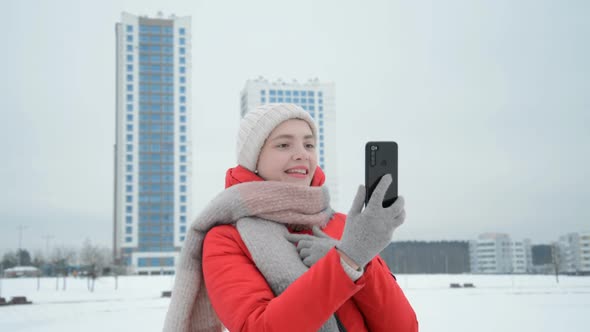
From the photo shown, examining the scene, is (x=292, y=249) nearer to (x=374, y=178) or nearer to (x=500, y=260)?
(x=374, y=178)

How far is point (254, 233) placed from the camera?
126 centimetres

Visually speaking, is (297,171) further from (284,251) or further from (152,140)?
(152,140)

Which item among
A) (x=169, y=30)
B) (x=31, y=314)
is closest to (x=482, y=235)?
(x=169, y=30)

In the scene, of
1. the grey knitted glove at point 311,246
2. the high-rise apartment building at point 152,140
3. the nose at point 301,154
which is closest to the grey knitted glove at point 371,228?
the grey knitted glove at point 311,246

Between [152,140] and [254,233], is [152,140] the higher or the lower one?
the higher one

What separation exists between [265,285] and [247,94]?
221ft

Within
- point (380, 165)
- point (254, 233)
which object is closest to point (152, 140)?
point (254, 233)

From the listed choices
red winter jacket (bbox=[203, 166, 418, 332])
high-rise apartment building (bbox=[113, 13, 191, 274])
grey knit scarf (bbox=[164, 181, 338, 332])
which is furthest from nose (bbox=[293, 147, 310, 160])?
high-rise apartment building (bbox=[113, 13, 191, 274])

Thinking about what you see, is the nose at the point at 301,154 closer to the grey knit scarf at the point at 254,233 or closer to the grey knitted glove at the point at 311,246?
the grey knit scarf at the point at 254,233

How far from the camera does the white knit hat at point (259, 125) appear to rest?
1445 mm

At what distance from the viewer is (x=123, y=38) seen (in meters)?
58.2

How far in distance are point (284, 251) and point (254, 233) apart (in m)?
0.09

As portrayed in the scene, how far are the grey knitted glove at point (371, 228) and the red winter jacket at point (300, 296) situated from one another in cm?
4

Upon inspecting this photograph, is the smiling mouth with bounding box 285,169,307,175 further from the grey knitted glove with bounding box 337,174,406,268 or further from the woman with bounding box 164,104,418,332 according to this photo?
the grey knitted glove with bounding box 337,174,406,268
